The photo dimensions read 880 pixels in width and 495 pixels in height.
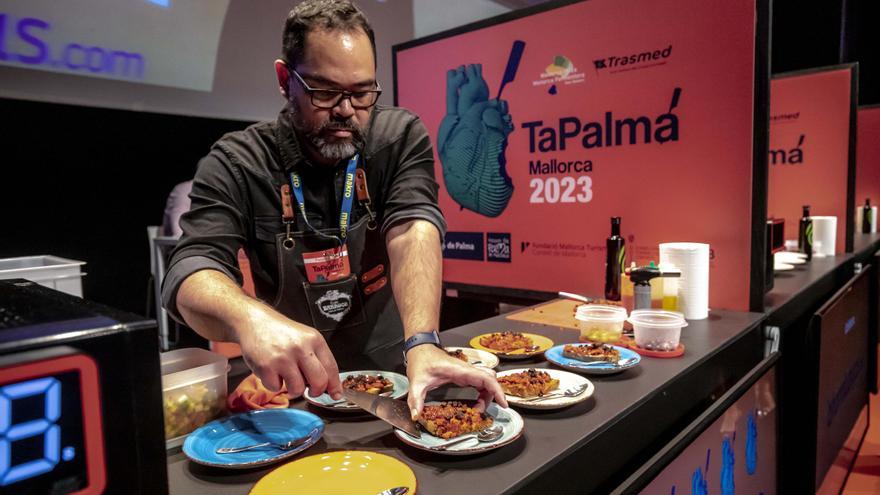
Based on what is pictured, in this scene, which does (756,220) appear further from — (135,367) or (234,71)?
(234,71)

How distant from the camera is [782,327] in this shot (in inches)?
83.8

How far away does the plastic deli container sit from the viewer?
38.4 inches

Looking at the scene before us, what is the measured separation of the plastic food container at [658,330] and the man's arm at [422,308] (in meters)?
0.53

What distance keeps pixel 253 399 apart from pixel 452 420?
0.39 meters

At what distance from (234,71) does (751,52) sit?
3150mm

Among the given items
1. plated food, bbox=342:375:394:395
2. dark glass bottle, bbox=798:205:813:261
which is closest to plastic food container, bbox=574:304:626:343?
plated food, bbox=342:375:394:395

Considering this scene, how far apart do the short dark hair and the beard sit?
5.6 inches

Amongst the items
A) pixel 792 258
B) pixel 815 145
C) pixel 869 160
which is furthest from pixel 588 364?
pixel 869 160

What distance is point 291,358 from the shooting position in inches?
35.7

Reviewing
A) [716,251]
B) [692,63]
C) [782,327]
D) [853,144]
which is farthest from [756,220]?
[853,144]

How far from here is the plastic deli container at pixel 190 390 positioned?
97cm

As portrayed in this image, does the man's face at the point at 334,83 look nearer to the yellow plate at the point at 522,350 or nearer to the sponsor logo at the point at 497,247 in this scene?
the yellow plate at the point at 522,350

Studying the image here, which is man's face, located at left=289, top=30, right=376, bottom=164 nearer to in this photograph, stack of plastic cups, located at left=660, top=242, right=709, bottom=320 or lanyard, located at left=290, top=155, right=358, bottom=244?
lanyard, located at left=290, top=155, right=358, bottom=244

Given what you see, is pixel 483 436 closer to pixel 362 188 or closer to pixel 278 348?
pixel 278 348
